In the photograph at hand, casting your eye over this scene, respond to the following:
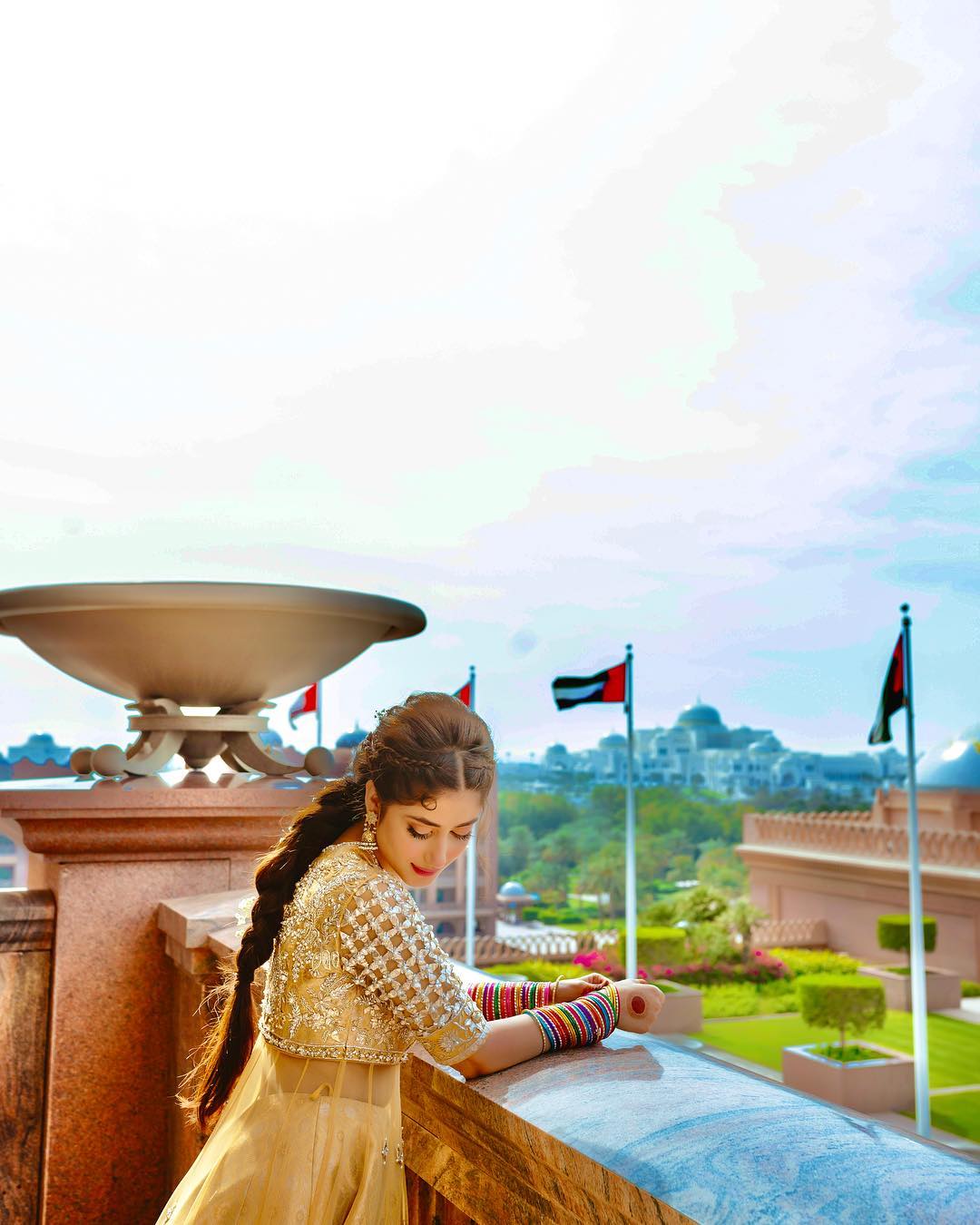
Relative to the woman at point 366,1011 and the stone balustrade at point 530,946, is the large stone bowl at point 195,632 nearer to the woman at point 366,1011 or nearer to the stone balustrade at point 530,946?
the woman at point 366,1011

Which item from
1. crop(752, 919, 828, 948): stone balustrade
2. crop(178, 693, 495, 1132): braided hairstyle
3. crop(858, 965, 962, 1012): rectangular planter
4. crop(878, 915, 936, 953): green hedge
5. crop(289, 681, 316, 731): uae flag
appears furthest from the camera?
crop(752, 919, 828, 948): stone balustrade

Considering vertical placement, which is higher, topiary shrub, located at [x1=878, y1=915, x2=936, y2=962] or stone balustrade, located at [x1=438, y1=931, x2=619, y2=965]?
topiary shrub, located at [x1=878, y1=915, x2=936, y2=962]

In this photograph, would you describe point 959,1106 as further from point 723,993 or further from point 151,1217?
point 151,1217

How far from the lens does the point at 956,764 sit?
2809cm

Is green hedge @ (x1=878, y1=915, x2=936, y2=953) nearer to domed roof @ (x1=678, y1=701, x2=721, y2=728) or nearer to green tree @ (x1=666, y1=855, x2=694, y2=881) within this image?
green tree @ (x1=666, y1=855, x2=694, y2=881)

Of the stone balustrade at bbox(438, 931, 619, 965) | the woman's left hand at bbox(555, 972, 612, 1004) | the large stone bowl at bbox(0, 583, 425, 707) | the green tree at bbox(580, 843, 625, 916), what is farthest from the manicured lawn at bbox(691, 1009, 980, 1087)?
the green tree at bbox(580, 843, 625, 916)

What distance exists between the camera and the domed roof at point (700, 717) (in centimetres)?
6088

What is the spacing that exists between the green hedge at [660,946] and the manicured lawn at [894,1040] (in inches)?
76.1

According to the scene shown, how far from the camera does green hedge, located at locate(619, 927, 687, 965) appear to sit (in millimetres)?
22163

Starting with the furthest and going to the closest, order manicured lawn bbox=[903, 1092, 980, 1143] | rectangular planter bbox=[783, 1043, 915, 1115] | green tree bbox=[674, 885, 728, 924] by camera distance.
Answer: green tree bbox=[674, 885, 728, 924]
manicured lawn bbox=[903, 1092, 980, 1143]
rectangular planter bbox=[783, 1043, 915, 1115]

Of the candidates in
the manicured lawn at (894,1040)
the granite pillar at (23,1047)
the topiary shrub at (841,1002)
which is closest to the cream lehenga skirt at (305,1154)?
the granite pillar at (23,1047)

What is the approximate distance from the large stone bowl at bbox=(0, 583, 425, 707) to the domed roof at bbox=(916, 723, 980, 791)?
2715cm

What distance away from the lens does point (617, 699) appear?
13.8 metres

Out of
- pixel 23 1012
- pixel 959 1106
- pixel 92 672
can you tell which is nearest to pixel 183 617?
pixel 92 672
